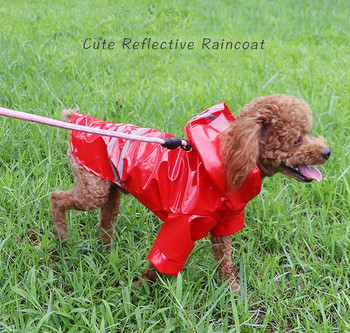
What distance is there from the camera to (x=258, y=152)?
175cm

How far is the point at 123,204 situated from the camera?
2564mm

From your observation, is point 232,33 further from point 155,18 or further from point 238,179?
point 238,179

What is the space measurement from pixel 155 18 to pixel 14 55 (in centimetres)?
216

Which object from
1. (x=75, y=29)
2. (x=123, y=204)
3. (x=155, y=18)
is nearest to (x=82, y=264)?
(x=123, y=204)

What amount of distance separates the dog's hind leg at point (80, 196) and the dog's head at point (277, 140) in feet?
2.24

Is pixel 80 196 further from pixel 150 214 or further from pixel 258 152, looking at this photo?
A: pixel 258 152

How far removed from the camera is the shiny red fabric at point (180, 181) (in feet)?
5.84

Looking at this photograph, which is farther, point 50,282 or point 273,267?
point 273,267

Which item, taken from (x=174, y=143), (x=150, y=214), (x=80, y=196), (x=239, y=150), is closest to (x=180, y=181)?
(x=174, y=143)

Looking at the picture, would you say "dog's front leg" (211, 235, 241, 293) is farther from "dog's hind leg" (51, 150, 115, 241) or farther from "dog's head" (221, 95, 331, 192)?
"dog's hind leg" (51, 150, 115, 241)

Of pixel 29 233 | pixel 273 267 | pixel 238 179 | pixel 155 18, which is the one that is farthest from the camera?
pixel 155 18

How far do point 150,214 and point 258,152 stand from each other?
3.29 feet

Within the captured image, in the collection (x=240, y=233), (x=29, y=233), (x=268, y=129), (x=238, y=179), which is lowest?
(x=29, y=233)

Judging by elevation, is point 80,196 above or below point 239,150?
below
